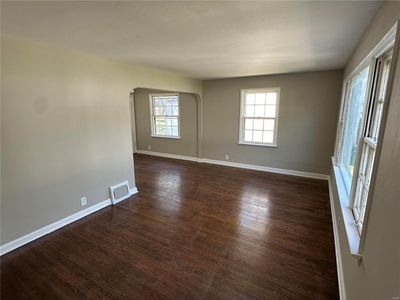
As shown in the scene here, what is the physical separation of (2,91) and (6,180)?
0.96 metres

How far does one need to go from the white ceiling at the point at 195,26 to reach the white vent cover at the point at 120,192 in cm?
213

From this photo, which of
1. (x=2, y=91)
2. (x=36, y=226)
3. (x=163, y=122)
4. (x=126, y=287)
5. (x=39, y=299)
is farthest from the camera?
(x=163, y=122)

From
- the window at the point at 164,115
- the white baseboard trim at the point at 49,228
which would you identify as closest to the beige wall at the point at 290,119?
the window at the point at 164,115

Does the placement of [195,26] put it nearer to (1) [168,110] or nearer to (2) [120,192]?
(2) [120,192]

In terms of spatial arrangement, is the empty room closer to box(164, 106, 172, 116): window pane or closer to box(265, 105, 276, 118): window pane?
box(265, 105, 276, 118): window pane

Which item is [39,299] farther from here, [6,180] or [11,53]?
[11,53]

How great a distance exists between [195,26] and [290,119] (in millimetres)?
3703

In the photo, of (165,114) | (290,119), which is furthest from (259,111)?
(165,114)

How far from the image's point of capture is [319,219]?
304 cm

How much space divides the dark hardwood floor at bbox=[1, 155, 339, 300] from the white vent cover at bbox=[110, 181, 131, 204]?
124mm

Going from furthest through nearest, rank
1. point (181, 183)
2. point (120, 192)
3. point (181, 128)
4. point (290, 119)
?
point (181, 128) < point (290, 119) < point (181, 183) < point (120, 192)

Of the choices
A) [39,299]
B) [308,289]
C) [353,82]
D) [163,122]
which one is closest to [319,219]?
[308,289]

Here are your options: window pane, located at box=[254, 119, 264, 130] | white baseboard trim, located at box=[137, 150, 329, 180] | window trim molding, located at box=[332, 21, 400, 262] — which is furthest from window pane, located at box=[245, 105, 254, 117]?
window trim molding, located at box=[332, 21, 400, 262]

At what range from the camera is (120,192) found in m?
3.66
